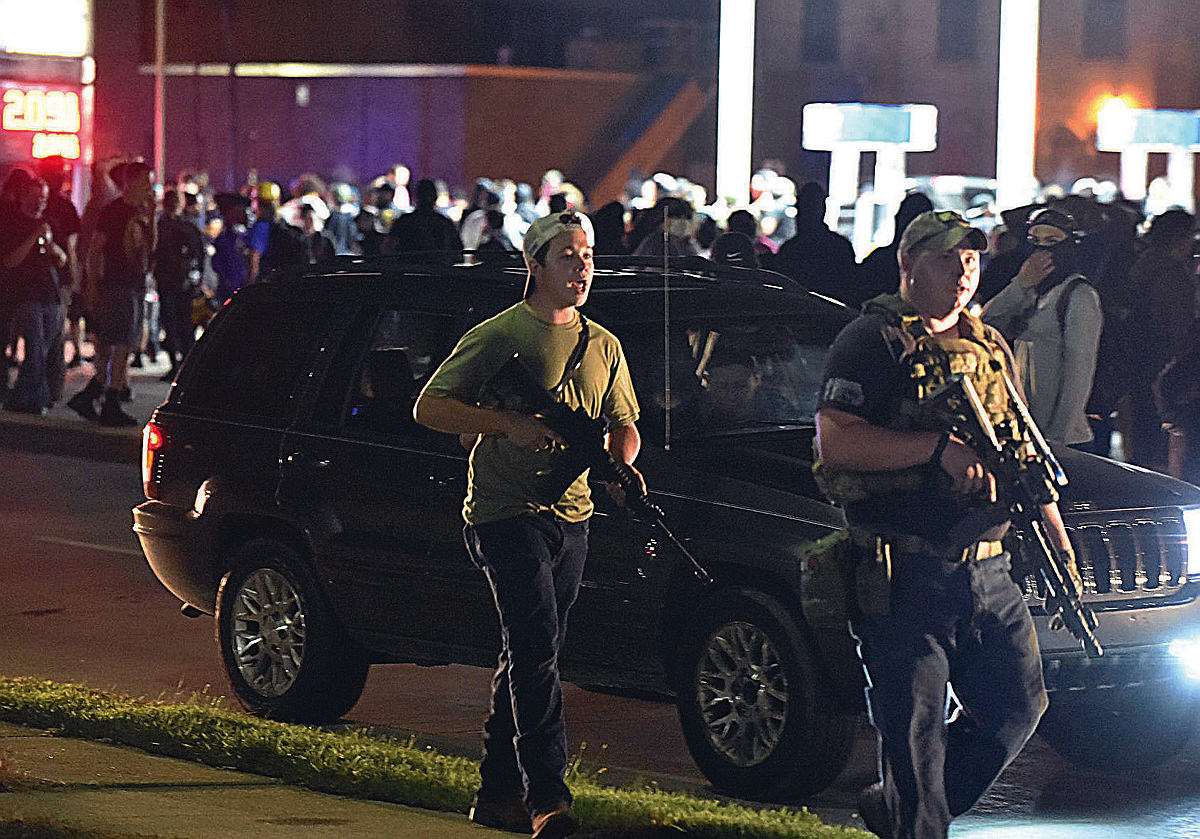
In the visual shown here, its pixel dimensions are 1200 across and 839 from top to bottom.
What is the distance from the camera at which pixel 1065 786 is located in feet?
25.1

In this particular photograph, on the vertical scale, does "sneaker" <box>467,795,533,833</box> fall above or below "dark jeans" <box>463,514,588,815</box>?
below

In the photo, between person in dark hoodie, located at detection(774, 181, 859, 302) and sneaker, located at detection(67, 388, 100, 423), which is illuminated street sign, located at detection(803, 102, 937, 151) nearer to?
sneaker, located at detection(67, 388, 100, 423)

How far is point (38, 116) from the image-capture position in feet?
97.6

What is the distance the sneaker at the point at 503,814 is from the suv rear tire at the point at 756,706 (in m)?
0.98

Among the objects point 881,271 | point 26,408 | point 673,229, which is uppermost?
point 673,229

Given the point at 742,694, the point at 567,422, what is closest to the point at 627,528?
the point at 742,694

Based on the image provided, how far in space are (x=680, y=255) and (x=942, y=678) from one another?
6.27 m

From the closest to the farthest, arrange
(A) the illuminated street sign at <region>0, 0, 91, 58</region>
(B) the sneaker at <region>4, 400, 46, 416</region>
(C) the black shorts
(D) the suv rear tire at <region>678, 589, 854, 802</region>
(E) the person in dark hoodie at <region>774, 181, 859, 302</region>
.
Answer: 1. (D) the suv rear tire at <region>678, 589, 854, 802</region>
2. (E) the person in dark hoodie at <region>774, 181, 859, 302</region>
3. (C) the black shorts
4. (B) the sneaker at <region>4, 400, 46, 416</region>
5. (A) the illuminated street sign at <region>0, 0, 91, 58</region>

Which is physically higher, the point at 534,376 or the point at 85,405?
the point at 534,376

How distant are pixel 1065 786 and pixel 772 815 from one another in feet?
4.22

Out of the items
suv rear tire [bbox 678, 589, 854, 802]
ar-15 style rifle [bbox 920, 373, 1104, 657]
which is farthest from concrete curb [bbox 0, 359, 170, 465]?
ar-15 style rifle [bbox 920, 373, 1104, 657]

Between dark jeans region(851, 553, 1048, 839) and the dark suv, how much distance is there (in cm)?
125

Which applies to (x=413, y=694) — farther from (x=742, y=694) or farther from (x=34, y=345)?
(x=34, y=345)

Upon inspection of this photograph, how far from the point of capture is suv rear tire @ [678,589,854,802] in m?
7.21
